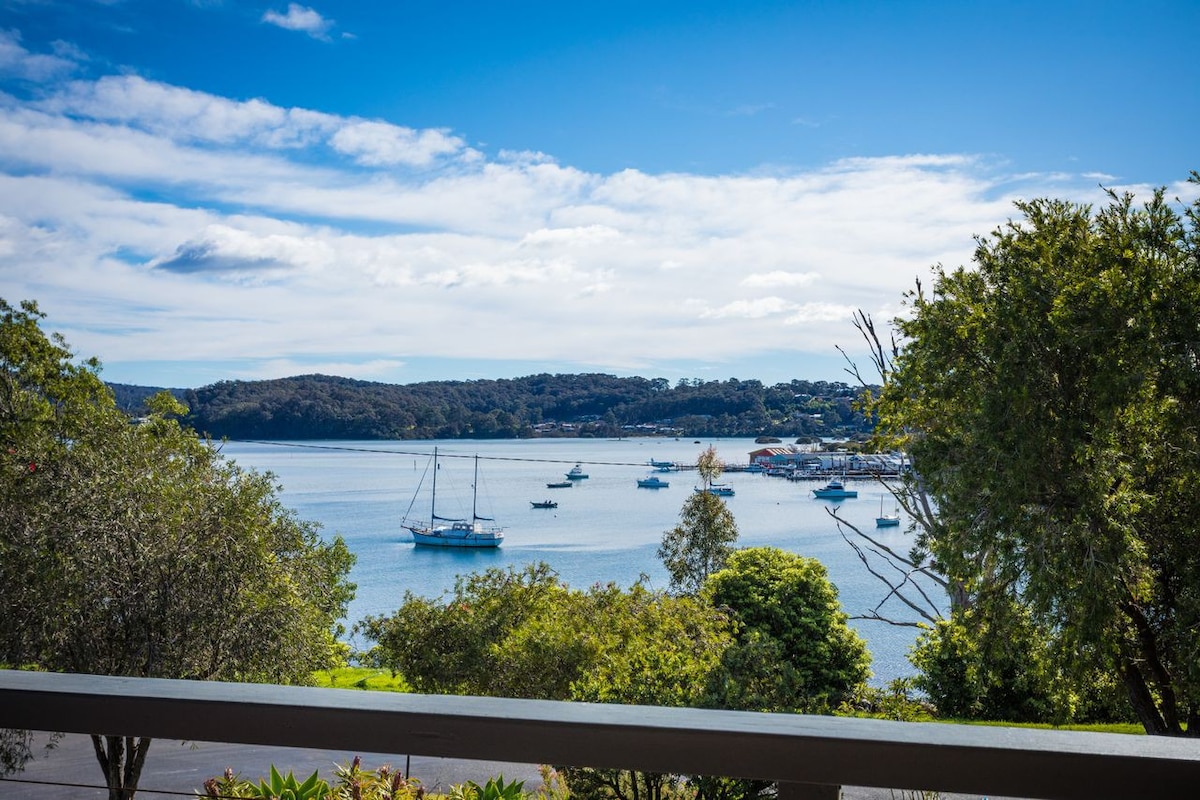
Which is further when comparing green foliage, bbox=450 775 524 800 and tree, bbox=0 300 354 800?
tree, bbox=0 300 354 800

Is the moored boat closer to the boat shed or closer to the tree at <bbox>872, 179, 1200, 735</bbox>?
the boat shed

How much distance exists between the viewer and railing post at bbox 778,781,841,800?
3.54 ft

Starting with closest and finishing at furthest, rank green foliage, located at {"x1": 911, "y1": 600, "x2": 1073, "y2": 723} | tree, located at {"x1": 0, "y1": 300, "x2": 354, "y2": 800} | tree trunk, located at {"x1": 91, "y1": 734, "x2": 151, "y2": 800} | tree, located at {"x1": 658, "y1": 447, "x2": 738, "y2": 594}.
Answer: tree trunk, located at {"x1": 91, "y1": 734, "x2": 151, "y2": 800} → tree, located at {"x1": 0, "y1": 300, "x2": 354, "y2": 800} → green foliage, located at {"x1": 911, "y1": 600, "x2": 1073, "y2": 723} → tree, located at {"x1": 658, "y1": 447, "x2": 738, "y2": 594}

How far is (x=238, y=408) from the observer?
42625 millimetres

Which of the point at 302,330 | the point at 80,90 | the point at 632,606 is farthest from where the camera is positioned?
the point at 302,330

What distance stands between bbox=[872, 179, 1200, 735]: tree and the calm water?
23052 mm

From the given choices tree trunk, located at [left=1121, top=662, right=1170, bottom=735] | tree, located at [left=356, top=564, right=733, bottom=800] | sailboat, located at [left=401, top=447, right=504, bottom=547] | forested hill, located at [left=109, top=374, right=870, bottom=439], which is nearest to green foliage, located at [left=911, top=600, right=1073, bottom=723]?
tree trunk, located at [left=1121, top=662, right=1170, bottom=735]

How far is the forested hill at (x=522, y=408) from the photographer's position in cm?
4488

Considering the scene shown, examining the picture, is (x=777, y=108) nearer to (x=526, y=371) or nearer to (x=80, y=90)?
(x=80, y=90)

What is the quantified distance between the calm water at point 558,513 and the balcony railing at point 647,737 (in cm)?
3287

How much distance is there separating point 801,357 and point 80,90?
56.2m


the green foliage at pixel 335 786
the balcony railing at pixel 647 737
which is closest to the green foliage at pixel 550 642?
the green foliage at pixel 335 786

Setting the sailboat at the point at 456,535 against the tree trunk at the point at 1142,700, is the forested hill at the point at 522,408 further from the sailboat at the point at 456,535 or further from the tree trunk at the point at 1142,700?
the tree trunk at the point at 1142,700

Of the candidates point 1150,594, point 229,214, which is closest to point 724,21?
point 1150,594
